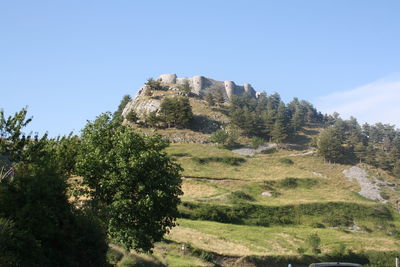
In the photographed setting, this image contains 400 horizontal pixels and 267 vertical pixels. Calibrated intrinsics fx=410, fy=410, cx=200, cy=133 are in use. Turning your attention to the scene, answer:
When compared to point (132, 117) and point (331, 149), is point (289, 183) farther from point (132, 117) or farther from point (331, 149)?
point (132, 117)

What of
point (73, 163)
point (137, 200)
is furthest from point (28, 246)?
point (73, 163)

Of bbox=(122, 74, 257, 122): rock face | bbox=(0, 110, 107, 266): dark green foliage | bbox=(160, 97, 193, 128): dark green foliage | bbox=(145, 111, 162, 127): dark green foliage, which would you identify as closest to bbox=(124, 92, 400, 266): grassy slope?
bbox=(145, 111, 162, 127): dark green foliage

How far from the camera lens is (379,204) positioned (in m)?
82.7

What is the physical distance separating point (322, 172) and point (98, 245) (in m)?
90.8

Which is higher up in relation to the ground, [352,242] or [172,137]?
[172,137]

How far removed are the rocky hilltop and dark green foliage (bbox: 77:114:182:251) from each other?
94.6 metres

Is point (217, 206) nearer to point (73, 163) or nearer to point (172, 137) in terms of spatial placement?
point (73, 163)

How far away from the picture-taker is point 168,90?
15712 cm

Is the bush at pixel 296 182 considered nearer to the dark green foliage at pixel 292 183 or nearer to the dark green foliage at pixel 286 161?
the dark green foliage at pixel 292 183

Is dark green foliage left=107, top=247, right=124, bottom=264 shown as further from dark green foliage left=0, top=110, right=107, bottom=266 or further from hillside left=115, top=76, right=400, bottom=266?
dark green foliage left=0, top=110, right=107, bottom=266

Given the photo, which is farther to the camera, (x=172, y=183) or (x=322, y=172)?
(x=322, y=172)

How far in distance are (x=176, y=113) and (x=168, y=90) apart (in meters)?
37.6

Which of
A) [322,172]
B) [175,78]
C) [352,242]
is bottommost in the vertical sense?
[352,242]

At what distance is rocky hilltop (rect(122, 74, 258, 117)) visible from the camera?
138m
